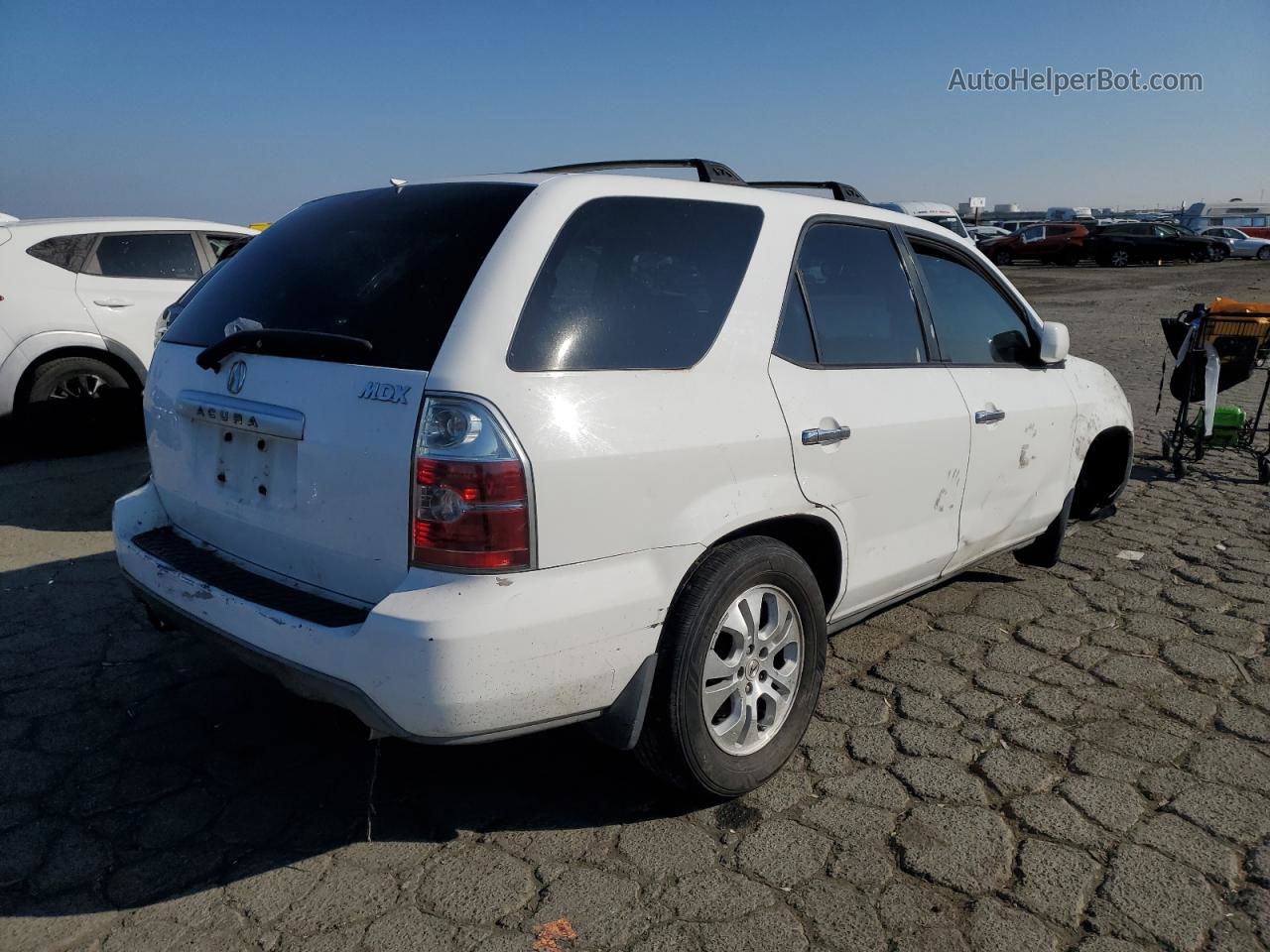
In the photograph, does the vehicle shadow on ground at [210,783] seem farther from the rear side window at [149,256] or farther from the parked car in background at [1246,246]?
the parked car in background at [1246,246]

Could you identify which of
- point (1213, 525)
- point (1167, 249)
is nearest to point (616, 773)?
point (1213, 525)

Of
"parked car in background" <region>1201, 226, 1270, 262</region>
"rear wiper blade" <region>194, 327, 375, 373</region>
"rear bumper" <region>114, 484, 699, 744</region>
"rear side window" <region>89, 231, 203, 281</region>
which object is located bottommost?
"rear bumper" <region>114, 484, 699, 744</region>

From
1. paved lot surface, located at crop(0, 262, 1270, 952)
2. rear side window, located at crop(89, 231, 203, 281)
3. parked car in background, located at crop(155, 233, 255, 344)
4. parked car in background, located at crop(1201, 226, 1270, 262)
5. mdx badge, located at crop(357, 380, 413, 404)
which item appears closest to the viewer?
mdx badge, located at crop(357, 380, 413, 404)

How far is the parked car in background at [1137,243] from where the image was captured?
118ft

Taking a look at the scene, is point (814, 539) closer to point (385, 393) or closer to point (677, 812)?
point (677, 812)

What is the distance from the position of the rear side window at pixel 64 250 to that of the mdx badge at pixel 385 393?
596 centimetres

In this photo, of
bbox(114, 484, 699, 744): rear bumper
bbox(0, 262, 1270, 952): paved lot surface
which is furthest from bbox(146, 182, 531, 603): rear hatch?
bbox(0, 262, 1270, 952): paved lot surface

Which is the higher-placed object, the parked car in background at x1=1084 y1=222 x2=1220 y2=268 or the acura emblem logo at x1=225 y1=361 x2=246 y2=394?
the parked car in background at x1=1084 y1=222 x2=1220 y2=268

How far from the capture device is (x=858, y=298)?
11.2 feet

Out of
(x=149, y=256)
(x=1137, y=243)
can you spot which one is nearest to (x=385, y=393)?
(x=149, y=256)

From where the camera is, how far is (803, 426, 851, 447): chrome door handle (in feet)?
9.63

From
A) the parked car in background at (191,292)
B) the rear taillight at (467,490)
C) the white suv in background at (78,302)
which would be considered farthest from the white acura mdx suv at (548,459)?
the white suv in background at (78,302)

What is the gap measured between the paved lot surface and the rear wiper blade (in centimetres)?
101

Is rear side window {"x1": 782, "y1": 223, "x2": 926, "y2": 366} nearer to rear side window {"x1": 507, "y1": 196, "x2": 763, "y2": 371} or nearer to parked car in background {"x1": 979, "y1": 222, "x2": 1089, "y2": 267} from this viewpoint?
rear side window {"x1": 507, "y1": 196, "x2": 763, "y2": 371}
